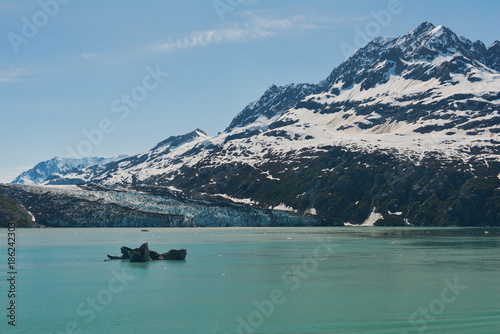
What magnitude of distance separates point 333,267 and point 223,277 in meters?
22.4

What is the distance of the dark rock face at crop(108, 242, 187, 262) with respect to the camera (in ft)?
323

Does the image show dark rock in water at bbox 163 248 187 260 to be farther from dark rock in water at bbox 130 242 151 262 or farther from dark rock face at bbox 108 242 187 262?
dark rock in water at bbox 130 242 151 262

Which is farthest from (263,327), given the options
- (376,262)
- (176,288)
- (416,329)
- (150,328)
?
(376,262)

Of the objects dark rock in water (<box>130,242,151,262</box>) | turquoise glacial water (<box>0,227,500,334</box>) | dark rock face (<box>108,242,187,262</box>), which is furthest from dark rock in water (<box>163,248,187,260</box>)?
dark rock in water (<box>130,242,151,262</box>)

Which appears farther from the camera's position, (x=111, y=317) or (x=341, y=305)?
(x=341, y=305)

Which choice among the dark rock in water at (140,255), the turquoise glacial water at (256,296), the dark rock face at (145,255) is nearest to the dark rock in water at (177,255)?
the dark rock face at (145,255)

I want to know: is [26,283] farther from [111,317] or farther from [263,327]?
[263,327]

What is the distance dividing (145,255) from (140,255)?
1.29 meters

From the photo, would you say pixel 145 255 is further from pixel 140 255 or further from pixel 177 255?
pixel 177 255

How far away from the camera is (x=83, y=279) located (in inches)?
2849

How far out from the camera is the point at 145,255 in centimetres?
9981

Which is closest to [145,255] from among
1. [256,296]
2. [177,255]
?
[177,255]

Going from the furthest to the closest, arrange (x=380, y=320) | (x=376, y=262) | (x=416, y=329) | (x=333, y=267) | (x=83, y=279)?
1. (x=376, y=262)
2. (x=333, y=267)
3. (x=83, y=279)
4. (x=380, y=320)
5. (x=416, y=329)

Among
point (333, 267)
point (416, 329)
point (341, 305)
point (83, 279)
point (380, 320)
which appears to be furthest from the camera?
point (333, 267)
